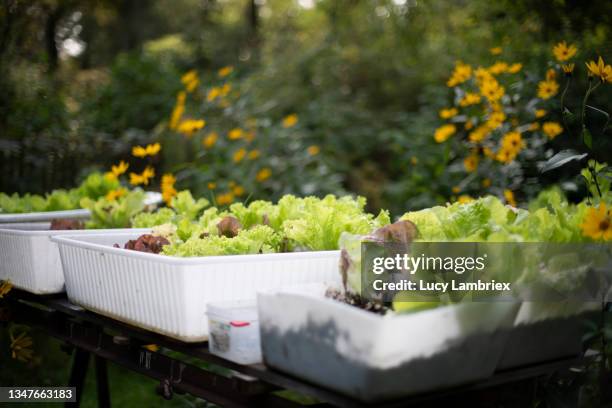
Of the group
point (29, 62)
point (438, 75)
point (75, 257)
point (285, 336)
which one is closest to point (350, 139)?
point (438, 75)

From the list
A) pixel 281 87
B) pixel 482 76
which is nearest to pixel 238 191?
pixel 482 76

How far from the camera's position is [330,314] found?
986mm

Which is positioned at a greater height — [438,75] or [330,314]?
[438,75]

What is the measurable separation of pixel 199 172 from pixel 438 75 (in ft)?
11.1

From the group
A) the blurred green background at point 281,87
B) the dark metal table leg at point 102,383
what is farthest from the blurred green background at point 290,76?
the dark metal table leg at point 102,383

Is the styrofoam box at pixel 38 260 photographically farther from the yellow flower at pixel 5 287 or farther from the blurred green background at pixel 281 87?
the blurred green background at pixel 281 87

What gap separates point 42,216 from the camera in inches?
86.5

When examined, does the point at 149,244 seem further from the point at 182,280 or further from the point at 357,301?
the point at 357,301

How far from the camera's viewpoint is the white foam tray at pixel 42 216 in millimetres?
2168

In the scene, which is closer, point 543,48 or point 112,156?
point 543,48

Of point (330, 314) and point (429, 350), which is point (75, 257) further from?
point (429, 350)

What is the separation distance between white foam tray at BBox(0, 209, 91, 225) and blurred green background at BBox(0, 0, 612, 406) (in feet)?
2.86

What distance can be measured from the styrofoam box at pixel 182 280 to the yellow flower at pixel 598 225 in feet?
1.55

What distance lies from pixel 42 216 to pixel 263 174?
191cm
